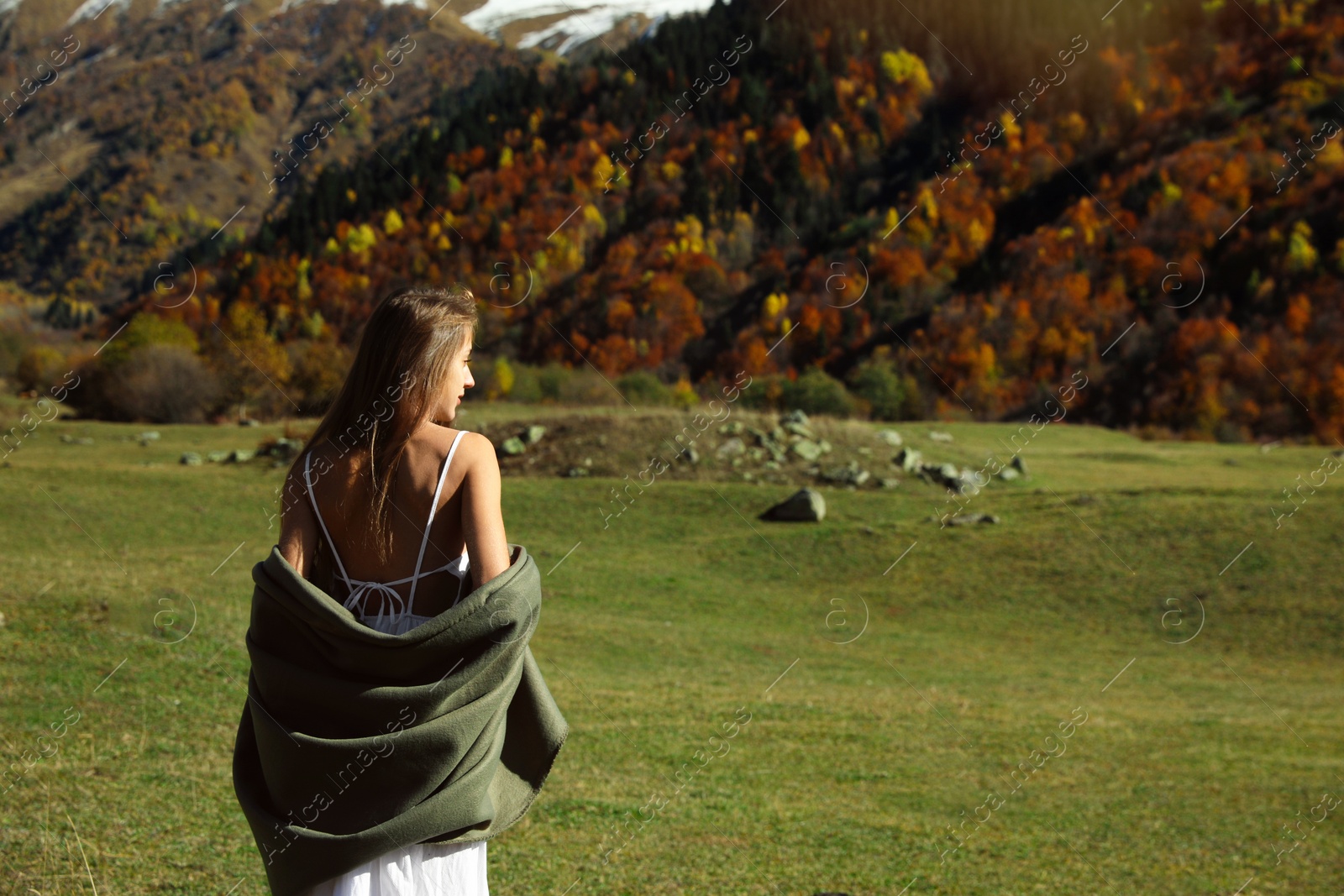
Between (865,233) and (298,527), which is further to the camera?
(865,233)

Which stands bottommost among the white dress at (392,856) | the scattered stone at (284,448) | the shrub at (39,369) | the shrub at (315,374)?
the shrub at (315,374)

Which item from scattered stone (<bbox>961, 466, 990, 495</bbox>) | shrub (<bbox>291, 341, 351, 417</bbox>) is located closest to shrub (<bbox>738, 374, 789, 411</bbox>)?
shrub (<bbox>291, 341, 351, 417</bbox>)

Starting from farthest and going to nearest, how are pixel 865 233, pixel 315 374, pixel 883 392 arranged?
pixel 865 233 → pixel 883 392 → pixel 315 374

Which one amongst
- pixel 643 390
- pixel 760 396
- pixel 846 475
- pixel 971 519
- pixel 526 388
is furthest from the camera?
pixel 526 388

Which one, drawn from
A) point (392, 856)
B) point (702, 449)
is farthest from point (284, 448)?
point (392, 856)

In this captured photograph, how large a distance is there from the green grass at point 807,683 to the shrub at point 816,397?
18213mm

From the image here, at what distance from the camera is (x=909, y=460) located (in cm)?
2323

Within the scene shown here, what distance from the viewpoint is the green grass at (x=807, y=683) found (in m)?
5.77

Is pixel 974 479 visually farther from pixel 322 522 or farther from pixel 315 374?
pixel 315 374

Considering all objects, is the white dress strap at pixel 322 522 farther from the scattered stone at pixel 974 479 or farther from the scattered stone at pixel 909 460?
the scattered stone at pixel 909 460

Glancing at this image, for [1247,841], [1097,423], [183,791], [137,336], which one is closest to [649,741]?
[183,791]

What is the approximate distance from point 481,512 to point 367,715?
0.57 metres

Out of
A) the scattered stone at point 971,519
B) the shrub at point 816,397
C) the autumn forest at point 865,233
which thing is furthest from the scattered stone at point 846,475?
the autumn forest at point 865,233

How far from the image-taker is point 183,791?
5.87 meters
